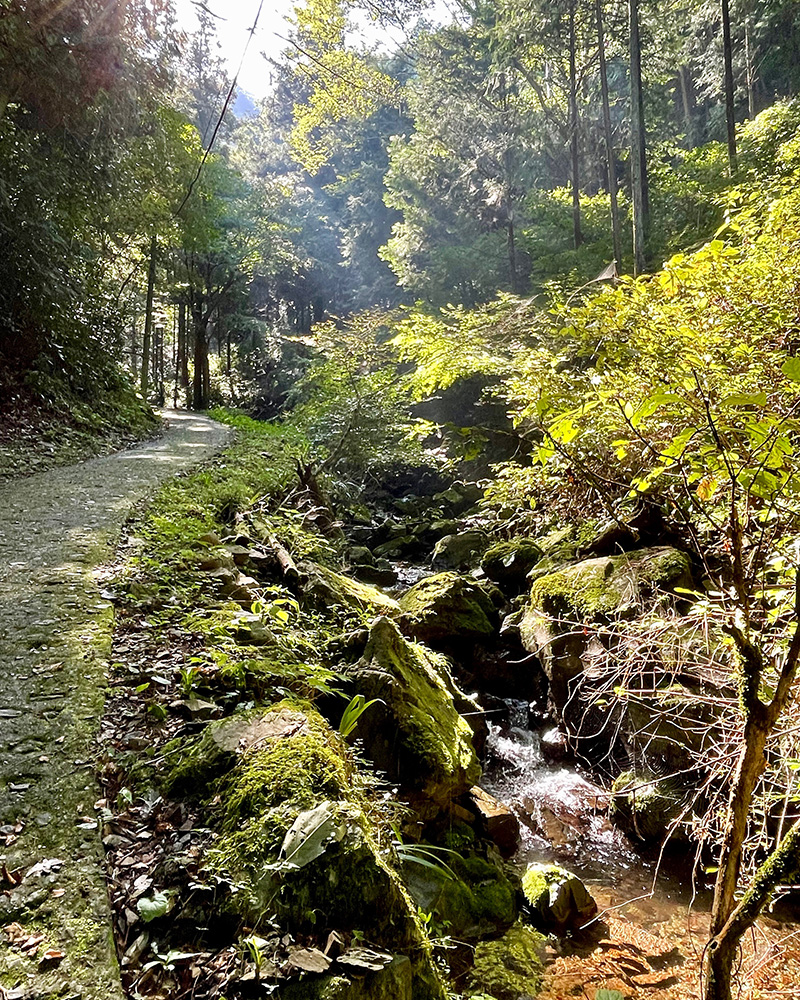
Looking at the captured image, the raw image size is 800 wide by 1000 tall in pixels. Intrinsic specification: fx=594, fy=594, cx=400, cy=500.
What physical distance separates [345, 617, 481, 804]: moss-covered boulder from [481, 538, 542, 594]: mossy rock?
4.69 meters

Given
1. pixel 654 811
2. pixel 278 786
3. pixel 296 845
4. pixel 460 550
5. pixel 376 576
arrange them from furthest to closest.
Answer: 1. pixel 460 550
2. pixel 376 576
3. pixel 654 811
4. pixel 278 786
5. pixel 296 845

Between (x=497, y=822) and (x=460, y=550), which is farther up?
(x=460, y=550)

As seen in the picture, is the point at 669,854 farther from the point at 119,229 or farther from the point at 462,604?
the point at 119,229

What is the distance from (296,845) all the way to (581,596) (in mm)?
4728

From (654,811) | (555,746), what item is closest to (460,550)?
(555,746)

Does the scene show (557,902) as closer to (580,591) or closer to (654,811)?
(654,811)

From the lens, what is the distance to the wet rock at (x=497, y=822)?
14.2 ft

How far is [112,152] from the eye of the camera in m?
11.7

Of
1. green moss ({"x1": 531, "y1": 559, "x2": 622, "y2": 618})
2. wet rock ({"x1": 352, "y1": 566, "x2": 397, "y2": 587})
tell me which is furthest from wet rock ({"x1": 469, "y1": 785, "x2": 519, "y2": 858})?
wet rock ({"x1": 352, "y1": 566, "x2": 397, "y2": 587})

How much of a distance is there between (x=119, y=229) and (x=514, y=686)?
14406 millimetres

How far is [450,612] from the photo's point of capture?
7.25 m

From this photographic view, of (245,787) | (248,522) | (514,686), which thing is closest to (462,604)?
(514,686)

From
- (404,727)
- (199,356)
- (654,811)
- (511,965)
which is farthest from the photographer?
(199,356)

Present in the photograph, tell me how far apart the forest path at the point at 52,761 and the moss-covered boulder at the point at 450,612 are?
3.55 meters
